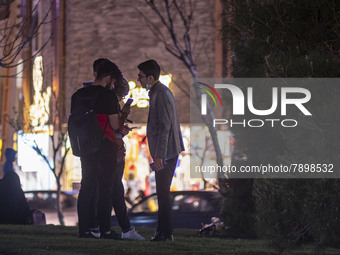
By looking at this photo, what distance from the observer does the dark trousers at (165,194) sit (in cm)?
939

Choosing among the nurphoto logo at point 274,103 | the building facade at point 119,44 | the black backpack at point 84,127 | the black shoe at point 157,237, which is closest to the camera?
the nurphoto logo at point 274,103

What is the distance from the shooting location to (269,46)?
9.23 metres

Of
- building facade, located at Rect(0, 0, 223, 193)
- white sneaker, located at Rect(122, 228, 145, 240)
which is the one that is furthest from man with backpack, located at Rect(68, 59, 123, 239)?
building facade, located at Rect(0, 0, 223, 193)

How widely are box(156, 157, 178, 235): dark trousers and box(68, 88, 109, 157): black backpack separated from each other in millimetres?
709

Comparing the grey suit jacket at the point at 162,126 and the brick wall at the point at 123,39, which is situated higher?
the brick wall at the point at 123,39

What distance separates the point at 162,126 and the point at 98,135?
657 mm

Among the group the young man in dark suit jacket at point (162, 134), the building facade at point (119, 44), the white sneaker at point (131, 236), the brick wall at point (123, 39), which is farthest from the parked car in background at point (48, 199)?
the young man in dark suit jacket at point (162, 134)

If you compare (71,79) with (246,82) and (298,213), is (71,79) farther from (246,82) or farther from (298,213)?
(298,213)

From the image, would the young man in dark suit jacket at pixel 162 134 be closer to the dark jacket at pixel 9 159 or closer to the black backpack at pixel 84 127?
the black backpack at pixel 84 127

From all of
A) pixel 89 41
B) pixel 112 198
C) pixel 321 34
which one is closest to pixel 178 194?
pixel 112 198

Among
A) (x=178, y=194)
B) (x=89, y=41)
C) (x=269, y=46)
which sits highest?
(x=89, y=41)

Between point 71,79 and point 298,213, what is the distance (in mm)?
30762

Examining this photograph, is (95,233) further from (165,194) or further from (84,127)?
(84,127)

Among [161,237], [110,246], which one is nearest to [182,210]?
[161,237]
